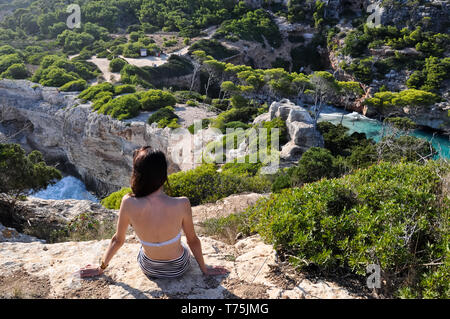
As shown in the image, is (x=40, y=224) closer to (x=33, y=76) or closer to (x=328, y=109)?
(x=33, y=76)

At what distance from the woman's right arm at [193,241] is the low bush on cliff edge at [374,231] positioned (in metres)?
0.85

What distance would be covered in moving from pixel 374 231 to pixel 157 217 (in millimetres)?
2340

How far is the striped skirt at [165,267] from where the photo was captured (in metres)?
3.50

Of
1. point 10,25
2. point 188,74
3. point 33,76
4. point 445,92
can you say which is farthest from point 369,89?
point 10,25

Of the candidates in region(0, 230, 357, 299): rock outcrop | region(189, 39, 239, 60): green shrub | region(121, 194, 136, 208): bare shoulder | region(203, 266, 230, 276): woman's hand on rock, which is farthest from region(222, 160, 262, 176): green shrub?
region(189, 39, 239, 60): green shrub

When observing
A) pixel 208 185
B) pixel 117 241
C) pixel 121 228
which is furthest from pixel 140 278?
pixel 208 185

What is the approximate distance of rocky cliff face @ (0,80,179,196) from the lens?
21.1 metres

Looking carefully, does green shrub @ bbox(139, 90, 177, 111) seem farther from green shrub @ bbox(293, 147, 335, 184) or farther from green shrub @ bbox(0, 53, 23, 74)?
green shrub @ bbox(0, 53, 23, 74)

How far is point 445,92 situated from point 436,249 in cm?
3649

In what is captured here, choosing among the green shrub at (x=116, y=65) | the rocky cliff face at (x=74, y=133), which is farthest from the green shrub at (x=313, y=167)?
the green shrub at (x=116, y=65)

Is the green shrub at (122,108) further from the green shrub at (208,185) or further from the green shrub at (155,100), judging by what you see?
the green shrub at (208,185)

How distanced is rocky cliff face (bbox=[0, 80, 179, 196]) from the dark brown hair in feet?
55.8

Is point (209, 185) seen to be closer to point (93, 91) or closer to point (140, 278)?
point (140, 278)

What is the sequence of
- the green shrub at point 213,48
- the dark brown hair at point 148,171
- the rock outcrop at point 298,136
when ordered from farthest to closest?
the green shrub at point 213,48
the rock outcrop at point 298,136
the dark brown hair at point 148,171
